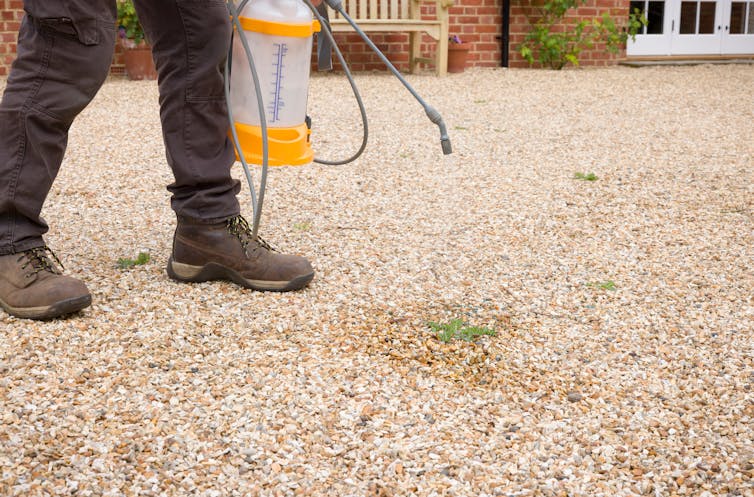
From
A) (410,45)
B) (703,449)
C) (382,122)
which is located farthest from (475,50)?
(703,449)

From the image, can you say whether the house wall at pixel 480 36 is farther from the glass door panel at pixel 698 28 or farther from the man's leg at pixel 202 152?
the man's leg at pixel 202 152

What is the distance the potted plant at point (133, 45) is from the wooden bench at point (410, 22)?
1513mm

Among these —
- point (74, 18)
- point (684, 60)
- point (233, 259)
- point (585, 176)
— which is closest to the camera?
point (74, 18)

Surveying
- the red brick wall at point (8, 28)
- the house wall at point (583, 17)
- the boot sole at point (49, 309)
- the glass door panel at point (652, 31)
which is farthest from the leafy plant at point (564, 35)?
the boot sole at point (49, 309)

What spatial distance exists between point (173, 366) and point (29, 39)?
0.76 meters

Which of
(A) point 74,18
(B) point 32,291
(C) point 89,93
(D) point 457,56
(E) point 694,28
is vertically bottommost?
(B) point 32,291

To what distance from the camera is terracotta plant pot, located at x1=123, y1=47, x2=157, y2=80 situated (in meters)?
6.10

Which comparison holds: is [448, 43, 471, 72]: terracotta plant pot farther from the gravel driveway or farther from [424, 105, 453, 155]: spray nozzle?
[424, 105, 453, 155]: spray nozzle

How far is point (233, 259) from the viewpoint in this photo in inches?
79.0

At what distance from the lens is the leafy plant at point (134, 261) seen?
Result: 2215 mm

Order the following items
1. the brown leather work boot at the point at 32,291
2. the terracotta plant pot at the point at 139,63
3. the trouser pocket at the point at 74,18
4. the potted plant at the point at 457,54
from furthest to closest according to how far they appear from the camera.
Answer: the potted plant at the point at 457,54
the terracotta plant pot at the point at 139,63
the brown leather work boot at the point at 32,291
the trouser pocket at the point at 74,18

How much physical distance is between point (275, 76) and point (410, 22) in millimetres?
5040

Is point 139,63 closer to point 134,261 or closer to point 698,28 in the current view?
point 134,261

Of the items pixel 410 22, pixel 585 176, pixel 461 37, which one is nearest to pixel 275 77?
pixel 585 176
